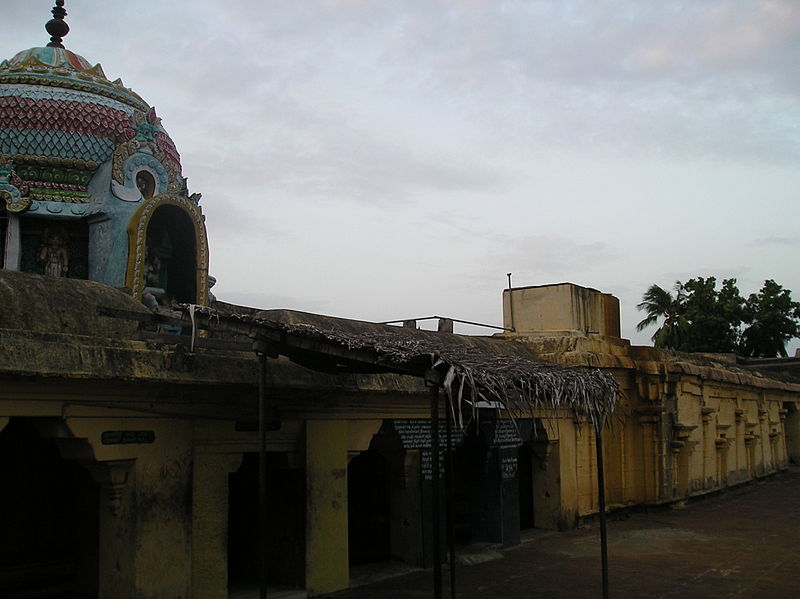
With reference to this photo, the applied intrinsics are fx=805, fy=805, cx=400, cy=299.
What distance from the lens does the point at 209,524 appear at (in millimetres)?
7707

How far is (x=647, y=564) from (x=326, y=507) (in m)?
4.38

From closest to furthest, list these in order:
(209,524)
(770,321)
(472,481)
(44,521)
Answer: (209,524) → (44,521) → (472,481) → (770,321)

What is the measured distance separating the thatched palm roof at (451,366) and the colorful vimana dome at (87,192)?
487 cm

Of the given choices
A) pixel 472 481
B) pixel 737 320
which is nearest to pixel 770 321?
pixel 737 320

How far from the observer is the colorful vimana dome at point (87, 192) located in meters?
11.3

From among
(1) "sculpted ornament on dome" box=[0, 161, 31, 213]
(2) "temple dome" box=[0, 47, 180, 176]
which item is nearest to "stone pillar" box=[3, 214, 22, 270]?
(1) "sculpted ornament on dome" box=[0, 161, 31, 213]

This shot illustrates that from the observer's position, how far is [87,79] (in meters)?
12.0

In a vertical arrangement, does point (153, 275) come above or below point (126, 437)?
above

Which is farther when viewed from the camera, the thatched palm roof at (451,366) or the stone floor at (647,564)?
the stone floor at (647,564)

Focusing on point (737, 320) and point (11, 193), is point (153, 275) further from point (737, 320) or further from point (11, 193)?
point (737, 320)

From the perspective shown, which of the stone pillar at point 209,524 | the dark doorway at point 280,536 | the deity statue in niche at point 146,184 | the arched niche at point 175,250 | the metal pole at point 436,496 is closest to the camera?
the metal pole at point 436,496

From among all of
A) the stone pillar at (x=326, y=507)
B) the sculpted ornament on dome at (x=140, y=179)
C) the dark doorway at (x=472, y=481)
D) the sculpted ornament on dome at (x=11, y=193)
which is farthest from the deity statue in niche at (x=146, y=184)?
the dark doorway at (x=472, y=481)

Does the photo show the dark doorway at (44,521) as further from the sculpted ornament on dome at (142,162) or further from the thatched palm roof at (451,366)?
the sculpted ornament on dome at (142,162)

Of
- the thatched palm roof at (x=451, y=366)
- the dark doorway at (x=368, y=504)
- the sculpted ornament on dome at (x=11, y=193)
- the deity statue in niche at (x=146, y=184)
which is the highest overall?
the deity statue in niche at (x=146, y=184)
